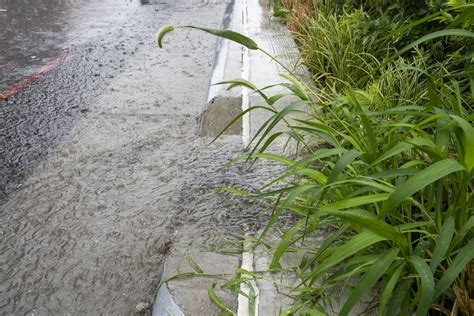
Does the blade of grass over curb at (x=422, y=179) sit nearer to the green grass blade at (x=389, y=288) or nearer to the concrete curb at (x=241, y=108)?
the green grass blade at (x=389, y=288)

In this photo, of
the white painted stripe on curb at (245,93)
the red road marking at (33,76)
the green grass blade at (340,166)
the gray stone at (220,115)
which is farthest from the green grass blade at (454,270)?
the red road marking at (33,76)

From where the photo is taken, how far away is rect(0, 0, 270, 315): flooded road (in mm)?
2223

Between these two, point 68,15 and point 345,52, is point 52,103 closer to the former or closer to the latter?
point 345,52

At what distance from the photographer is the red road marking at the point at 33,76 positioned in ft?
15.5

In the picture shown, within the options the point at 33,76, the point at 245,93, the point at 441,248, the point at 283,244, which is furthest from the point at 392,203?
the point at 33,76

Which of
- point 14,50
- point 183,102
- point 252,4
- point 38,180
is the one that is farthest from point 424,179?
point 252,4

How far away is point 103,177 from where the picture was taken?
3.08m

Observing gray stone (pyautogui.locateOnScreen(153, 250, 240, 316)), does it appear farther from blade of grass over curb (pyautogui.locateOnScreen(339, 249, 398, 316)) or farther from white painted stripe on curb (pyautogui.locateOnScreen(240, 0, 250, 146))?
white painted stripe on curb (pyautogui.locateOnScreen(240, 0, 250, 146))

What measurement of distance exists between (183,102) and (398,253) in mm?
3268

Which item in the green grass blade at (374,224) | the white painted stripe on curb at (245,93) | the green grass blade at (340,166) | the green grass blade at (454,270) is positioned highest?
the green grass blade at (340,166)

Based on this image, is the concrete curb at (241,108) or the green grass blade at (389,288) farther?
the concrete curb at (241,108)

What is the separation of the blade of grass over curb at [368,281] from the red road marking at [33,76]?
4.29 metres

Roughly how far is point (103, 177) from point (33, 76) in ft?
9.00

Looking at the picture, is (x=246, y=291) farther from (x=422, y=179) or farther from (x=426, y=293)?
(x=422, y=179)
